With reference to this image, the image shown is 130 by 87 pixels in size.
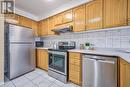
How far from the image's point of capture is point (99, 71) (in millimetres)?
1826

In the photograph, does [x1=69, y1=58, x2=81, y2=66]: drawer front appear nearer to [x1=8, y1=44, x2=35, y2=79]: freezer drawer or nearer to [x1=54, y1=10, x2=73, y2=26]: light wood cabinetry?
[x1=54, y1=10, x2=73, y2=26]: light wood cabinetry

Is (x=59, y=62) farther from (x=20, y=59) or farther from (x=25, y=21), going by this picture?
(x=25, y=21)

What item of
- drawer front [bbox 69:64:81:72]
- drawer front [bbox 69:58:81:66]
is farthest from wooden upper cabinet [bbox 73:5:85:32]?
drawer front [bbox 69:64:81:72]

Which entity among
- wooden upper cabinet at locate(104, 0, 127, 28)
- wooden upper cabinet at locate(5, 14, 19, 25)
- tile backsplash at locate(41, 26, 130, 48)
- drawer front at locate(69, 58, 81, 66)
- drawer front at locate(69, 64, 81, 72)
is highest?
wooden upper cabinet at locate(5, 14, 19, 25)

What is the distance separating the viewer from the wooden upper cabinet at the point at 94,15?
219 centimetres

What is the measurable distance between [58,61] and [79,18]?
144cm

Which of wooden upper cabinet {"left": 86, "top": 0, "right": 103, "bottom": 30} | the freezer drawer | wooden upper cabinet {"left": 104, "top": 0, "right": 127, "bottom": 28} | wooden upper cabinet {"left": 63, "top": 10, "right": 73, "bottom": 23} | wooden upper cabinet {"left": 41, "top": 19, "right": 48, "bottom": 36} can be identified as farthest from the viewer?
wooden upper cabinet {"left": 41, "top": 19, "right": 48, "bottom": 36}

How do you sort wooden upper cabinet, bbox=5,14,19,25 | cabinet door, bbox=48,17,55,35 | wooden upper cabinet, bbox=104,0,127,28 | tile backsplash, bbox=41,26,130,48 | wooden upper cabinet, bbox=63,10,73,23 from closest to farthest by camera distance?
wooden upper cabinet, bbox=104,0,127,28 < tile backsplash, bbox=41,26,130,48 < wooden upper cabinet, bbox=63,10,73,23 < wooden upper cabinet, bbox=5,14,19,25 < cabinet door, bbox=48,17,55,35

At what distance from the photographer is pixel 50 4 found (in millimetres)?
2988

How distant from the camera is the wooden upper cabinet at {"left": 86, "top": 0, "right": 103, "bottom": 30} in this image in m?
2.19

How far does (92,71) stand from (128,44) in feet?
3.36

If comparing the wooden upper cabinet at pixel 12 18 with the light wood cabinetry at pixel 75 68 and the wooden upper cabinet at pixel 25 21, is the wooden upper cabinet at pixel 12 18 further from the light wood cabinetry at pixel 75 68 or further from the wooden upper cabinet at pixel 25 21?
the light wood cabinetry at pixel 75 68

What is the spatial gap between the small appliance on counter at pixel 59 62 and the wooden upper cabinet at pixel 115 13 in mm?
1301

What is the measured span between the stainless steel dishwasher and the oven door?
60 cm
